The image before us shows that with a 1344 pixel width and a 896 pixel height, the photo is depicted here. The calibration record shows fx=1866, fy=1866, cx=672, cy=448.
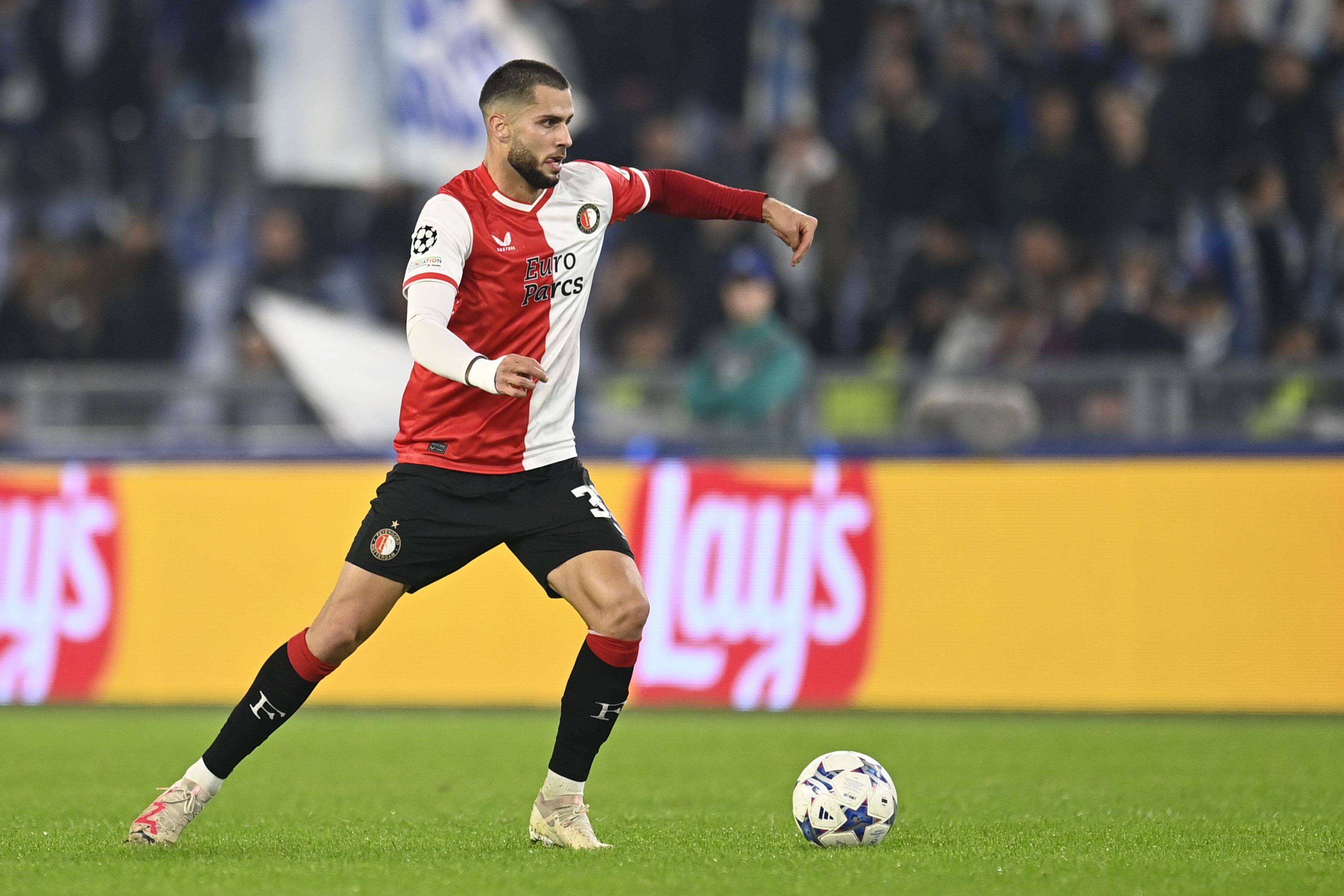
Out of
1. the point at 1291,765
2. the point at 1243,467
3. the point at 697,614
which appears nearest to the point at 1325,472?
the point at 1243,467

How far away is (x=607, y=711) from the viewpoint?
227 inches

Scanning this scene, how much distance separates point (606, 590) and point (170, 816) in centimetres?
145

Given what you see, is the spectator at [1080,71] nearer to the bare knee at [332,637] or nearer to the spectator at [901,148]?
the spectator at [901,148]

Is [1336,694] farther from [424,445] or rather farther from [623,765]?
[424,445]

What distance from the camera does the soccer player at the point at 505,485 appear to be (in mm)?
5562

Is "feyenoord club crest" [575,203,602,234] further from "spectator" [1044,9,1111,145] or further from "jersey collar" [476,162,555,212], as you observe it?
"spectator" [1044,9,1111,145]

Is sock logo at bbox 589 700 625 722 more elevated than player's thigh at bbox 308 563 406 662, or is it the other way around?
player's thigh at bbox 308 563 406 662

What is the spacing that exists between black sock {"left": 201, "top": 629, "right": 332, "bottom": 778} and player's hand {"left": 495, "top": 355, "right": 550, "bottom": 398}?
1109 mm

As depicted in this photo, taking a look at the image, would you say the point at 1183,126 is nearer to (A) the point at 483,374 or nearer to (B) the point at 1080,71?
(B) the point at 1080,71

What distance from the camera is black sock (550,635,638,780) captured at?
5719 mm

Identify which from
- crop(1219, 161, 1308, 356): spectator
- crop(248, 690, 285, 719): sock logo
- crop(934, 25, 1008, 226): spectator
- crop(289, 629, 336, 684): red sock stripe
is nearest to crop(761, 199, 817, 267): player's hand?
crop(289, 629, 336, 684): red sock stripe

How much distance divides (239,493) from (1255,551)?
225 inches

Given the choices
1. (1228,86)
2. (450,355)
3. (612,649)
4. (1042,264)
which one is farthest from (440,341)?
(1228,86)

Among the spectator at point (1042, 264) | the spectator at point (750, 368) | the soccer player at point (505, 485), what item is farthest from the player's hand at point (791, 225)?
the spectator at point (1042, 264)
